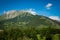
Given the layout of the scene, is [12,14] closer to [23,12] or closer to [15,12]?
[15,12]

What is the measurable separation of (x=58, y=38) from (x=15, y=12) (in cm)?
A: 10407

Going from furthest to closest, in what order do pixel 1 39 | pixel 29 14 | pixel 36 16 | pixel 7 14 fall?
pixel 7 14
pixel 29 14
pixel 36 16
pixel 1 39

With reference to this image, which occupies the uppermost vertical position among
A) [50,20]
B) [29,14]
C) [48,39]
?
[29,14]

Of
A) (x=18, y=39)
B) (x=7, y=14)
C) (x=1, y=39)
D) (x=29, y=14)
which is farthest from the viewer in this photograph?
(x=7, y=14)

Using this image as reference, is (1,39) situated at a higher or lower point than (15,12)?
lower

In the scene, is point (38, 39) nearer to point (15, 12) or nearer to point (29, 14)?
point (29, 14)

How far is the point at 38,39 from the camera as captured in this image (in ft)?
60.5

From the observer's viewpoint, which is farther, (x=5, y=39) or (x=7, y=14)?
(x=7, y=14)

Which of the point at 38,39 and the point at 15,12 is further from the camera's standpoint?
the point at 15,12

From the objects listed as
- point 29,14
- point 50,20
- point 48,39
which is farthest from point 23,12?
point 48,39

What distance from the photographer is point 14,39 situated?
1839cm

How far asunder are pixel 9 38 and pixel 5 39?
0.61 m

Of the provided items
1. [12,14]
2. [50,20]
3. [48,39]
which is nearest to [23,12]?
[12,14]

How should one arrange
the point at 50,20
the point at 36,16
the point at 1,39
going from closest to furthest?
the point at 1,39 < the point at 50,20 < the point at 36,16
